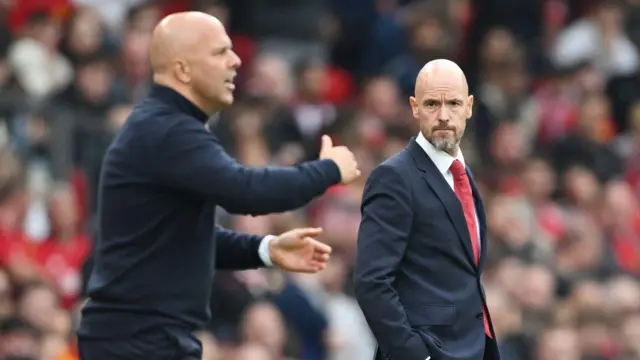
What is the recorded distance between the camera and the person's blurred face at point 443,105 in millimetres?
5734

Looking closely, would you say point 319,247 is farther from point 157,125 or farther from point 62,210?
point 62,210

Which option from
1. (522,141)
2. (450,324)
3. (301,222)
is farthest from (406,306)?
(522,141)

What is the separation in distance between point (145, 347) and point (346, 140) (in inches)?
245

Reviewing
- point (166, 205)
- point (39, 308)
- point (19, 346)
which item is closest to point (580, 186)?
point (39, 308)

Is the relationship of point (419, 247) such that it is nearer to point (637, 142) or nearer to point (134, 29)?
point (134, 29)

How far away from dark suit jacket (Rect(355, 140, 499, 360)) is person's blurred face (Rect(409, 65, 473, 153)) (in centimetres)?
14

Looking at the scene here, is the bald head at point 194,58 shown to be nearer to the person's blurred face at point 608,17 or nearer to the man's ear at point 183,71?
the man's ear at point 183,71

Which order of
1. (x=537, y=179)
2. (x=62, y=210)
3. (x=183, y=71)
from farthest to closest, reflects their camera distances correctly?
(x=537, y=179) < (x=62, y=210) < (x=183, y=71)

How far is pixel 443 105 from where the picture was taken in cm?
573

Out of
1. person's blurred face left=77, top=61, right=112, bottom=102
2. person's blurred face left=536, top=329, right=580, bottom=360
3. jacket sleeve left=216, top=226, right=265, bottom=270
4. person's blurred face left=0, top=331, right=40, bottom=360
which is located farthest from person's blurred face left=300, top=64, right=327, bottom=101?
jacket sleeve left=216, top=226, right=265, bottom=270

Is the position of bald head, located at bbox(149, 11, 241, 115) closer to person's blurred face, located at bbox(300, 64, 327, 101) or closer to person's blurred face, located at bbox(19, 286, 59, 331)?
person's blurred face, located at bbox(19, 286, 59, 331)

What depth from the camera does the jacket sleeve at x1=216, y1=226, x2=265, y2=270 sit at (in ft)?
22.2

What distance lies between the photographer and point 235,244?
6.80m

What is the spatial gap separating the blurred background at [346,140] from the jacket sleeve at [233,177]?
9.81ft
